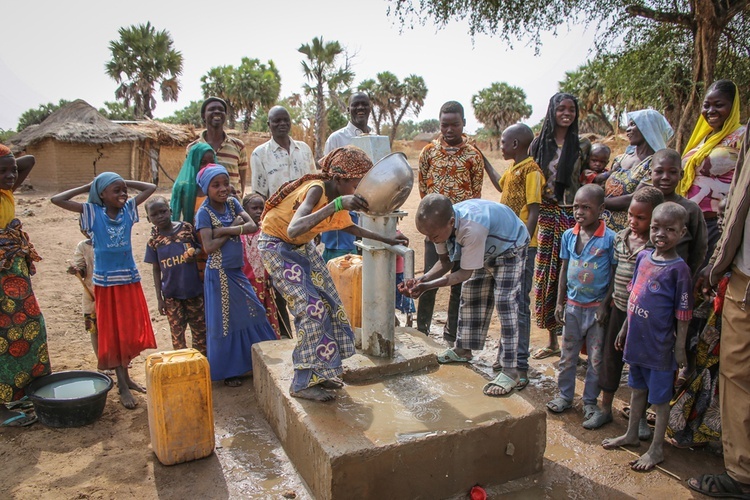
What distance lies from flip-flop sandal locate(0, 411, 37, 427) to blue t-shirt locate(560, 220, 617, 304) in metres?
3.33

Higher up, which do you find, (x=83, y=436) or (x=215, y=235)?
(x=215, y=235)

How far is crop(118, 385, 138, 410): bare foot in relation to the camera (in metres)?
3.37

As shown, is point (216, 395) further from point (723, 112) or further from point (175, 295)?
point (723, 112)

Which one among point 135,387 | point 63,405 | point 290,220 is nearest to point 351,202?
point 290,220

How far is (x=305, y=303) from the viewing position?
9.04ft

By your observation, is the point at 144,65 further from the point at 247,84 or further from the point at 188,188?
the point at 188,188

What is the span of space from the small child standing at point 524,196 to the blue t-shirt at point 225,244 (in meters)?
1.94

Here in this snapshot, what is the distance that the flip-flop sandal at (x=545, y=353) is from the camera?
412cm

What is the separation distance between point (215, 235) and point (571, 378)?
2.47 m

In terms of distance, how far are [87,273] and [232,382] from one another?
129 cm

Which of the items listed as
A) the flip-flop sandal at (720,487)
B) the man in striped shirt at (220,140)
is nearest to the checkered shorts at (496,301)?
the flip-flop sandal at (720,487)

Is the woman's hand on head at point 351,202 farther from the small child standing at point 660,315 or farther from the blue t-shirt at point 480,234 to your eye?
the small child standing at point 660,315

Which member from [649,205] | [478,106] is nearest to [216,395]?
[649,205]

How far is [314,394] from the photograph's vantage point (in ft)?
8.82
